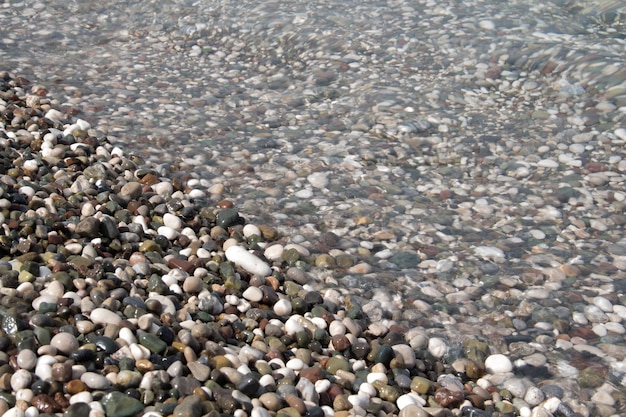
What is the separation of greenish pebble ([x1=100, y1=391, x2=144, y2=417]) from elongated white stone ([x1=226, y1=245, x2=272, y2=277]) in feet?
5.05

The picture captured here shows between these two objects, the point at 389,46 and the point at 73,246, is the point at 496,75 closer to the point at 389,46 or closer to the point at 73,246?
the point at 389,46

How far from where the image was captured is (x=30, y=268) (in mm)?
3912

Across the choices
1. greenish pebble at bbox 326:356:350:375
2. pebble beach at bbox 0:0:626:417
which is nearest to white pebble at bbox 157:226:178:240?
pebble beach at bbox 0:0:626:417

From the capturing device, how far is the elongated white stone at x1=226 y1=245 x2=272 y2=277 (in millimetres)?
4543

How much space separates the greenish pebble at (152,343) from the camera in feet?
11.4

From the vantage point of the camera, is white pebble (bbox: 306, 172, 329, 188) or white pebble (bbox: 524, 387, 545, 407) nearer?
white pebble (bbox: 524, 387, 545, 407)

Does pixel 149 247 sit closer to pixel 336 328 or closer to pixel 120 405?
pixel 336 328

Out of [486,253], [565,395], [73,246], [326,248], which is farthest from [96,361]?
[486,253]

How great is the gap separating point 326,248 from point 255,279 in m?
0.75

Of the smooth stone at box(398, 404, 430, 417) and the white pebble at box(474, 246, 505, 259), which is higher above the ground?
the smooth stone at box(398, 404, 430, 417)

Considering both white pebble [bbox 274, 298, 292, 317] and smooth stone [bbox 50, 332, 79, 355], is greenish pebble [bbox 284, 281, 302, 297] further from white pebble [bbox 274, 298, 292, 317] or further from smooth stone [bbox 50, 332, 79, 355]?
smooth stone [bbox 50, 332, 79, 355]

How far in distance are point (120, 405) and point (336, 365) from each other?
3.87ft

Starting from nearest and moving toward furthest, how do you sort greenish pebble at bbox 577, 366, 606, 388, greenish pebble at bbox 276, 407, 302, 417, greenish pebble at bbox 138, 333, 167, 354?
greenish pebble at bbox 276, 407, 302, 417
greenish pebble at bbox 138, 333, 167, 354
greenish pebble at bbox 577, 366, 606, 388

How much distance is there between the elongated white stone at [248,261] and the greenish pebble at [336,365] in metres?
0.94
